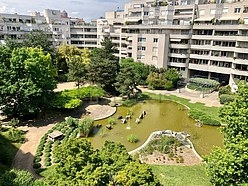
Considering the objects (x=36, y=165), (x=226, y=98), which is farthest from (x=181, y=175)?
(x=226, y=98)

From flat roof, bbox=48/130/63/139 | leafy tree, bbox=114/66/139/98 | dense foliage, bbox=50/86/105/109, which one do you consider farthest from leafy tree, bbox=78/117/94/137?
leafy tree, bbox=114/66/139/98

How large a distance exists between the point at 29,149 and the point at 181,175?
15.8 meters

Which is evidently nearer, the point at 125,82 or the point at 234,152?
the point at 234,152

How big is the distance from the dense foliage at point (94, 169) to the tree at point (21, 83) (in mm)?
19178

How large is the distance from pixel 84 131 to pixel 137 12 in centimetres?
4563

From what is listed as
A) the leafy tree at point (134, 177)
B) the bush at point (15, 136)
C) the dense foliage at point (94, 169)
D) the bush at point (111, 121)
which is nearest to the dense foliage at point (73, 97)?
the bush at point (111, 121)

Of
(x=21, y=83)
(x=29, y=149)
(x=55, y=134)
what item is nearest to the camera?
(x=29, y=149)

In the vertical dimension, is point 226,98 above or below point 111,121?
above

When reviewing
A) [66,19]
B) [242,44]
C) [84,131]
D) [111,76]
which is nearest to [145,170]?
[84,131]

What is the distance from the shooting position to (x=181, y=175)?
61.7 feet

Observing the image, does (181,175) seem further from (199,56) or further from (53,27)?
(53,27)

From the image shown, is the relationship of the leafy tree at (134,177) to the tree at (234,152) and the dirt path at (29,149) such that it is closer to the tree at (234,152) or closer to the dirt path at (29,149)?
the tree at (234,152)

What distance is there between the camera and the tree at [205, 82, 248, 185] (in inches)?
484

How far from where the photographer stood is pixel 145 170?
11.4 meters
